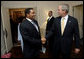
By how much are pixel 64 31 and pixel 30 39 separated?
603mm

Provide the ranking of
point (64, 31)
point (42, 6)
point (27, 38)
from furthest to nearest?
point (42, 6)
point (64, 31)
point (27, 38)

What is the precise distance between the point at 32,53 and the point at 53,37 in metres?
0.50

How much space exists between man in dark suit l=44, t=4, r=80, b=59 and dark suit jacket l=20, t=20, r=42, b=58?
0.35m

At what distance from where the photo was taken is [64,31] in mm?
2238

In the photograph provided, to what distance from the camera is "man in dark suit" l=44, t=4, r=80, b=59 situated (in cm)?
223

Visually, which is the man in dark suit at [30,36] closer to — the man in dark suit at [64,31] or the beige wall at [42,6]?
the man in dark suit at [64,31]

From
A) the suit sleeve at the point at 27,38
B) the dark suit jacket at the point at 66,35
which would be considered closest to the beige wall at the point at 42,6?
the dark suit jacket at the point at 66,35

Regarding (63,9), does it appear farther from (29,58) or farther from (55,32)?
(29,58)

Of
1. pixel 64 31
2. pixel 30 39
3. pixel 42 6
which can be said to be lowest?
pixel 30 39

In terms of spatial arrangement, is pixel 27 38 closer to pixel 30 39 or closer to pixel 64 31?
pixel 30 39

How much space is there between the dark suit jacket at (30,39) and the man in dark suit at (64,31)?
351 millimetres

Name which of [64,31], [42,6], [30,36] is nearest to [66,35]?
[64,31]

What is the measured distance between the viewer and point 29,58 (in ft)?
7.47

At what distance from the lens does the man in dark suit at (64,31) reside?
2.23 meters
